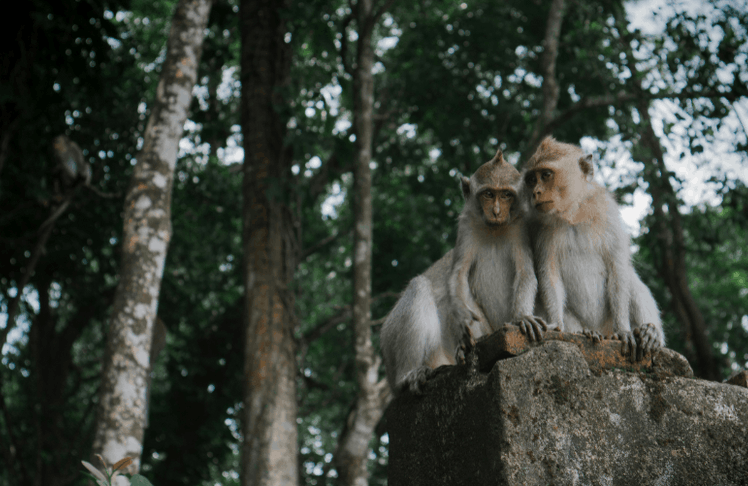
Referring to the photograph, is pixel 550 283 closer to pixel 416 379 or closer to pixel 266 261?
pixel 416 379

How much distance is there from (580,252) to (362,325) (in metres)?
4.49

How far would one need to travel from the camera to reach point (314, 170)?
10.9 metres

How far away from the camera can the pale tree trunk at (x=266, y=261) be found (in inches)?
288

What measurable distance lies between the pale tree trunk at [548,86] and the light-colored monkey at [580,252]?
4669 millimetres

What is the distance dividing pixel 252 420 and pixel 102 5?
6326mm

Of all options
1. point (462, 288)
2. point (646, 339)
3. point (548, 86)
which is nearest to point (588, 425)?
point (646, 339)

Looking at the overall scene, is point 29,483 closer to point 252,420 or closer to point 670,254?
point 252,420

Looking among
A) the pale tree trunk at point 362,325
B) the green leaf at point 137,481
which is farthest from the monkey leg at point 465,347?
the pale tree trunk at point 362,325

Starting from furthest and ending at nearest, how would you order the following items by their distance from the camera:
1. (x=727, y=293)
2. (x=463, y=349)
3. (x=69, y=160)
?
(x=727, y=293), (x=69, y=160), (x=463, y=349)

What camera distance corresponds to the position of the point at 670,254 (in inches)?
420

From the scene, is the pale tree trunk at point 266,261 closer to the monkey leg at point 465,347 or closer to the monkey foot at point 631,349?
the monkey leg at point 465,347

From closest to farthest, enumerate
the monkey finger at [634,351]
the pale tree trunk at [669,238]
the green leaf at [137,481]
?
1. the green leaf at [137,481]
2. the monkey finger at [634,351]
3. the pale tree trunk at [669,238]

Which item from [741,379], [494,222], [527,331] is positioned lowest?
A: [741,379]

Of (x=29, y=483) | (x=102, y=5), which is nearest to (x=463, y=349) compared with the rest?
(x=102, y=5)
